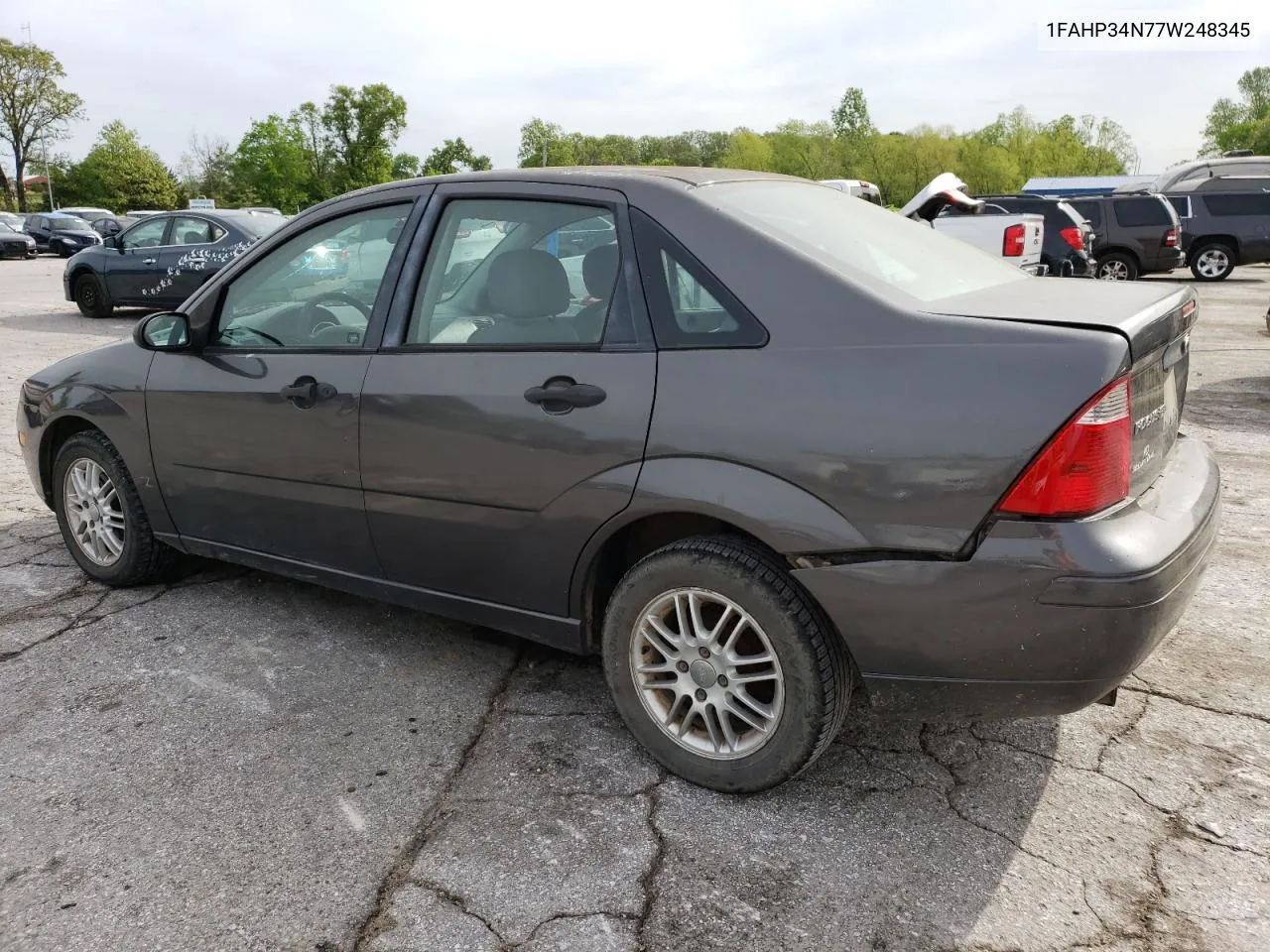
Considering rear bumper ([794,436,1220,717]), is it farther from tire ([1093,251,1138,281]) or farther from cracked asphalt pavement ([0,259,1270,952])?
tire ([1093,251,1138,281])

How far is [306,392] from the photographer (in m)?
3.33

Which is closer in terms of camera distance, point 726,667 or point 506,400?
point 726,667

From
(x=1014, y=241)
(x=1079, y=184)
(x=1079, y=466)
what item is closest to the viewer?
(x=1079, y=466)

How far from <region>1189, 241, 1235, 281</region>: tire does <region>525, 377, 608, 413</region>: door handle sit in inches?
864

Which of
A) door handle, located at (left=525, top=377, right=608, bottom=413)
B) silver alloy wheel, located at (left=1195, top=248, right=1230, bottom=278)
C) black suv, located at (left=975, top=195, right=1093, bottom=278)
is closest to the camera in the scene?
door handle, located at (left=525, top=377, right=608, bottom=413)

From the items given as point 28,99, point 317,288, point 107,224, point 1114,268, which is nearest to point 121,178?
point 28,99

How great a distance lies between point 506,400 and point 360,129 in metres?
85.1

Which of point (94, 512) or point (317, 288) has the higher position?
point (317, 288)

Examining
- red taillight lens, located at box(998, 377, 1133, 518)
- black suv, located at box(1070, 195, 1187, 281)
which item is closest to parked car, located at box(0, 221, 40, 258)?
black suv, located at box(1070, 195, 1187, 281)

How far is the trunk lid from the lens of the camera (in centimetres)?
233

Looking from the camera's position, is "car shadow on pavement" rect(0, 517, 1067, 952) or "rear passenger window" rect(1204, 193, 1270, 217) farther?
"rear passenger window" rect(1204, 193, 1270, 217)

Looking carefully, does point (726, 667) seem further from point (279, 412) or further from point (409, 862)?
point (279, 412)

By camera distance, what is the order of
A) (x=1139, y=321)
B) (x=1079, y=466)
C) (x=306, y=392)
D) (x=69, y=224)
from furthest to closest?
(x=69, y=224) < (x=306, y=392) < (x=1139, y=321) < (x=1079, y=466)

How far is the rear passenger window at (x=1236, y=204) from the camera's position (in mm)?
19984
